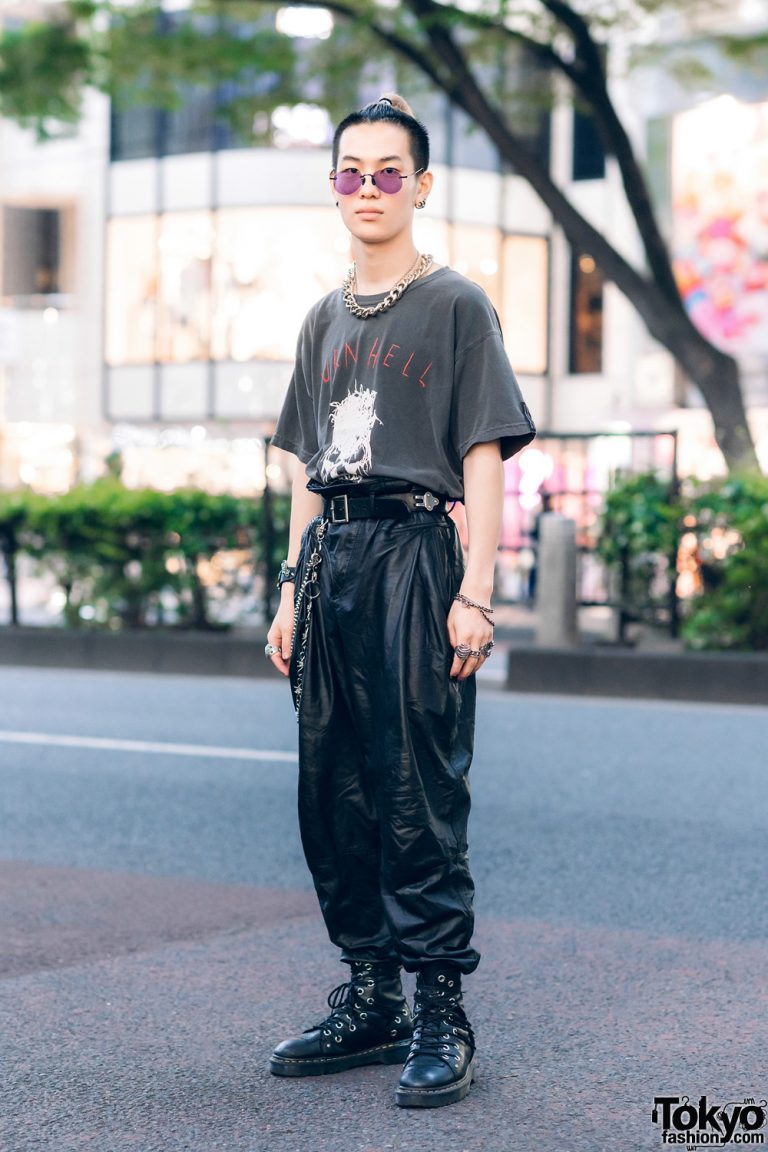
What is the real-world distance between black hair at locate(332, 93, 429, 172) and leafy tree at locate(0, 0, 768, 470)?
1058 centimetres

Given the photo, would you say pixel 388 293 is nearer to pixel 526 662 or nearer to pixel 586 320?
pixel 526 662

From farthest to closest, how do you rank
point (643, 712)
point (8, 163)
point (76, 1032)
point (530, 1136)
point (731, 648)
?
point (8, 163), point (731, 648), point (643, 712), point (76, 1032), point (530, 1136)

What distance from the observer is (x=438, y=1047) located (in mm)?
3514

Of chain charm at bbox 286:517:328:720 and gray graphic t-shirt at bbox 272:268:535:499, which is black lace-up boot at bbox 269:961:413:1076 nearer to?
chain charm at bbox 286:517:328:720

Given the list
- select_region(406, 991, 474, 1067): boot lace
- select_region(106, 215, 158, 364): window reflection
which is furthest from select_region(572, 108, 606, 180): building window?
select_region(406, 991, 474, 1067): boot lace

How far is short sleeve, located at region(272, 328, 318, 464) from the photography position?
12.7ft

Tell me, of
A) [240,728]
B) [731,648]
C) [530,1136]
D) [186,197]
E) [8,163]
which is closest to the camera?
[530,1136]

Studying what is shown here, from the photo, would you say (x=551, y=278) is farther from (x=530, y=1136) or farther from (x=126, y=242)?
(x=530, y=1136)

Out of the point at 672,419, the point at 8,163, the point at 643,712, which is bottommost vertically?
the point at 643,712

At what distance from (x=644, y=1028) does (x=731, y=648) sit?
325 inches

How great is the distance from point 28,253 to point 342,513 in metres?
34.2

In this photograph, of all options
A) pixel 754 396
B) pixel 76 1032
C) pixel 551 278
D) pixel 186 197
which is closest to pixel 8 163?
pixel 186 197

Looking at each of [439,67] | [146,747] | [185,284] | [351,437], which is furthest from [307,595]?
[185,284]

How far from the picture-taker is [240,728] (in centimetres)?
978
